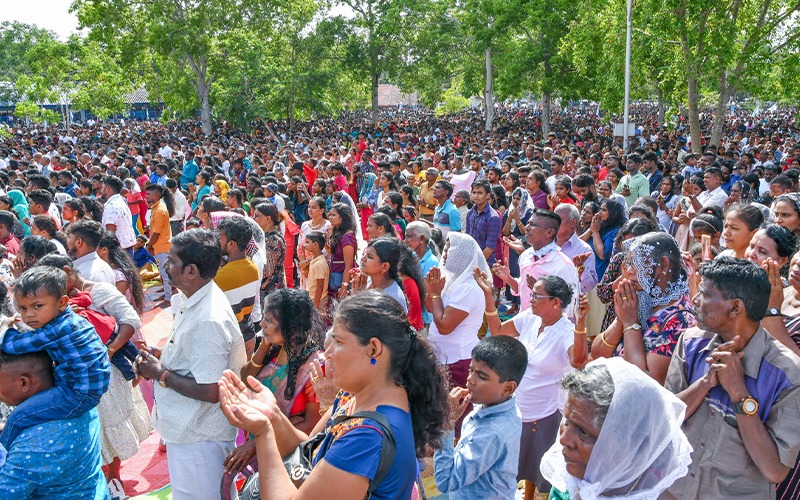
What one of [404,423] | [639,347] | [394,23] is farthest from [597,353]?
[394,23]

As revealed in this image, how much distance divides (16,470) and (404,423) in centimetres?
163

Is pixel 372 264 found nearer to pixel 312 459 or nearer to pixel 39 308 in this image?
pixel 39 308

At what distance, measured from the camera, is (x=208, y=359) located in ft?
9.62

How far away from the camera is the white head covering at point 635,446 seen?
1896 millimetres

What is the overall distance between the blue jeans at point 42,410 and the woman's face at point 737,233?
3.82 m

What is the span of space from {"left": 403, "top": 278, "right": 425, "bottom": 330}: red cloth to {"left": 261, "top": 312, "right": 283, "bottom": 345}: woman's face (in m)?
1.28

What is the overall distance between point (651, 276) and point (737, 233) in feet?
5.39

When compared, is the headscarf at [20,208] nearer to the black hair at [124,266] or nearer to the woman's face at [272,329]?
the black hair at [124,266]

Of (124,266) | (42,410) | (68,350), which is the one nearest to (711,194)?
(124,266)

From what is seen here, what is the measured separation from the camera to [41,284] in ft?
Result: 9.34

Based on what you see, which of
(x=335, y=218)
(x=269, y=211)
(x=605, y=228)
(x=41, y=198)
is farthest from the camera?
(x=41, y=198)

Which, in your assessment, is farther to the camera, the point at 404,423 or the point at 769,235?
the point at 769,235

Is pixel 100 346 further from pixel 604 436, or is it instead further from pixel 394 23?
pixel 394 23

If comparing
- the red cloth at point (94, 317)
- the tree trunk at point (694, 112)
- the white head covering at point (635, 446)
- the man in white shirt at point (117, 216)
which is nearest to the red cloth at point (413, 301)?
the red cloth at point (94, 317)
